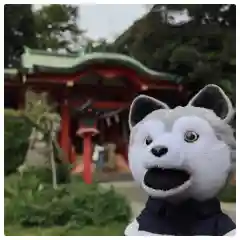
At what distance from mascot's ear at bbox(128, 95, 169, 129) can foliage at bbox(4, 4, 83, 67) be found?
1.04 feet

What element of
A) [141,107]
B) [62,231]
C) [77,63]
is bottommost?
[62,231]

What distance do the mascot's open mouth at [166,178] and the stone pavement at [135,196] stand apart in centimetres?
10

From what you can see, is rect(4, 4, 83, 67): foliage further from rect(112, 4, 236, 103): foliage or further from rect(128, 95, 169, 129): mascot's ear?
rect(128, 95, 169, 129): mascot's ear

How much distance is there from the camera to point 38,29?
1.86m

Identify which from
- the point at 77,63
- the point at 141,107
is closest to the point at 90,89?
the point at 77,63

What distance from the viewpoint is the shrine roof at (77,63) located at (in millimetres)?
1840

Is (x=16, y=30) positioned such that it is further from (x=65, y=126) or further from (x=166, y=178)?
(x=166, y=178)

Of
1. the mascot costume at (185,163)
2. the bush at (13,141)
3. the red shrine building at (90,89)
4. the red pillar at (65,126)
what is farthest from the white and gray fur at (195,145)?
the bush at (13,141)

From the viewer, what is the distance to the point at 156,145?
1623 millimetres

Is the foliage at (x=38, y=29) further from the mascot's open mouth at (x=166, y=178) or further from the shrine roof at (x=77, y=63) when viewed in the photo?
the mascot's open mouth at (x=166, y=178)

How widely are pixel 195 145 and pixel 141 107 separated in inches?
9.7

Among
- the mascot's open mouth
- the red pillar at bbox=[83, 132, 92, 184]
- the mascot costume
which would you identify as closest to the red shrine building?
the red pillar at bbox=[83, 132, 92, 184]
